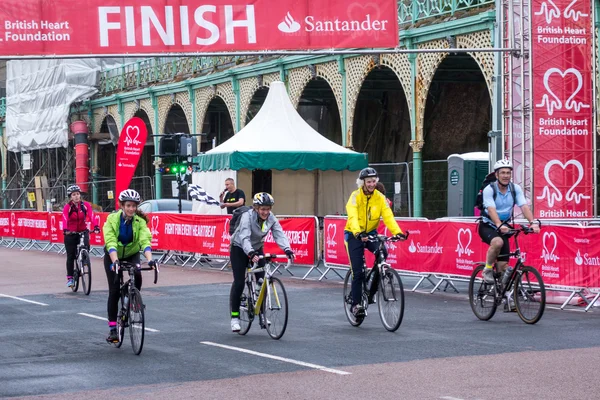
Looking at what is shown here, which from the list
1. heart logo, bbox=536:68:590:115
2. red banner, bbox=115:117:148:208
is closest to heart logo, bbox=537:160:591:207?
heart logo, bbox=536:68:590:115

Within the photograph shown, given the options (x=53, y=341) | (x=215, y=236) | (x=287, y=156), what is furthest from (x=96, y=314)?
(x=287, y=156)

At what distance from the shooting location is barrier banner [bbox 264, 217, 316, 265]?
2125 cm

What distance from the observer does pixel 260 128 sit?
89.7 ft

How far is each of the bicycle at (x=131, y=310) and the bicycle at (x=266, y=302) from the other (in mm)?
1220

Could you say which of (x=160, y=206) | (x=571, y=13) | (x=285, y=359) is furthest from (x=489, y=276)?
(x=160, y=206)

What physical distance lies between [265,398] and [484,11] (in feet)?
58.4

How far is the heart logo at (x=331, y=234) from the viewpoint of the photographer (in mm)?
20109

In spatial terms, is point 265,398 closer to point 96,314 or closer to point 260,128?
point 96,314

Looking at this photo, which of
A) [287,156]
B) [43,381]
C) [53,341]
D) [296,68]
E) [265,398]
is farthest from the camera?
[296,68]

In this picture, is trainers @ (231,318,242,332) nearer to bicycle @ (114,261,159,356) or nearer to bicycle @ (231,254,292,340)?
bicycle @ (231,254,292,340)

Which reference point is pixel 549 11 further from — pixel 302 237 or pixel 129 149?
pixel 129 149

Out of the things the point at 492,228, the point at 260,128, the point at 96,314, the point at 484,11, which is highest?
the point at 484,11

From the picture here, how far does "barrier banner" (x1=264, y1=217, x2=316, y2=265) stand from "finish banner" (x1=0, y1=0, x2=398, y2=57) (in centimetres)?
408

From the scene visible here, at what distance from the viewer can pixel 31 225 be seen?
35281 mm
